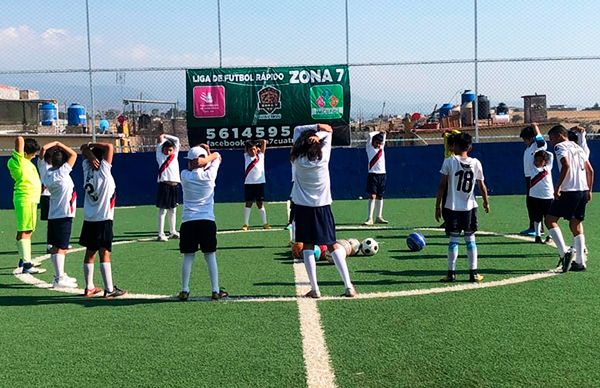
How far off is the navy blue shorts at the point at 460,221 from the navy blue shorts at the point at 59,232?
5.23 meters

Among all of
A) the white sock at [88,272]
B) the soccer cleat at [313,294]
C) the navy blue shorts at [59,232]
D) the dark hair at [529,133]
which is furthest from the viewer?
the dark hair at [529,133]

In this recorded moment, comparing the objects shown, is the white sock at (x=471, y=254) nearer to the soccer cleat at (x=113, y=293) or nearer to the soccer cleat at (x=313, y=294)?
the soccer cleat at (x=313, y=294)

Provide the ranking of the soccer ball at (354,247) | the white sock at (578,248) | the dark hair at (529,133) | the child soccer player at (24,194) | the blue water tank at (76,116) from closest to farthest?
→ the white sock at (578,248) < the child soccer player at (24,194) < the soccer ball at (354,247) < the dark hair at (529,133) < the blue water tank at (76,116)

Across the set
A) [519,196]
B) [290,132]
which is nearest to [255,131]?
[290,132]

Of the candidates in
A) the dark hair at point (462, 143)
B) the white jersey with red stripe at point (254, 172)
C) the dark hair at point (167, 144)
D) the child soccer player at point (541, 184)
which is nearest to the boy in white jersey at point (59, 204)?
the dark hair at point (167, 144)

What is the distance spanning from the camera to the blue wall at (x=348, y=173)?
22281 millimetres

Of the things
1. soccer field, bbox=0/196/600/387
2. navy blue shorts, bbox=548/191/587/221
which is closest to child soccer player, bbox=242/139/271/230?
soccer field, bbox=0/196/600/387

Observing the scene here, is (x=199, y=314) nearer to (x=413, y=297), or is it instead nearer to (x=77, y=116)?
(x=413, y=297)

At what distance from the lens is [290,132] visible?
22516mm

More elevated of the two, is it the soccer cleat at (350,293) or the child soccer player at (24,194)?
the child soccer player at (24,194)

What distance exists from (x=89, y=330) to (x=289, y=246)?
Result: 5906 mm

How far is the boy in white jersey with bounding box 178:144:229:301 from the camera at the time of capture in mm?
7926

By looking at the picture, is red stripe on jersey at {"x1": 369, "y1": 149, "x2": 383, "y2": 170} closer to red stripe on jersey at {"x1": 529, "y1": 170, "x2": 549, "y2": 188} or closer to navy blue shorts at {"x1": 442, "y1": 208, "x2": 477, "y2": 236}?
red stripe on jersey at {"x1": 529, "y1": 170, "x2": 549, "y2": 188}

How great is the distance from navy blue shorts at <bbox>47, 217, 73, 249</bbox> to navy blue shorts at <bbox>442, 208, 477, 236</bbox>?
5.23 metres
